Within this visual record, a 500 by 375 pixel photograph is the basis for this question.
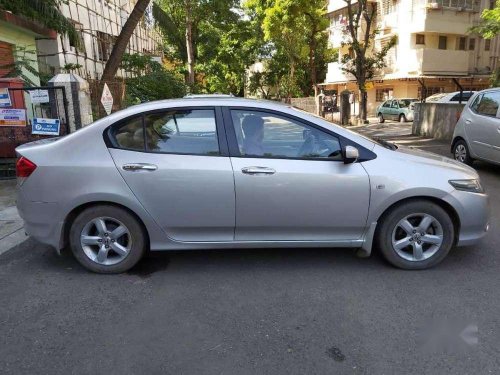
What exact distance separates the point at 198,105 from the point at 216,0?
2264cm

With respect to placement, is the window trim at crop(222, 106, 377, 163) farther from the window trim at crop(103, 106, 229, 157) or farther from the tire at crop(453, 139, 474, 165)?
the tire at crop(453, 139, 474, 165)

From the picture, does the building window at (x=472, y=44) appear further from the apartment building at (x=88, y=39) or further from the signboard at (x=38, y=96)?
the signboard at (x=38, y=96)

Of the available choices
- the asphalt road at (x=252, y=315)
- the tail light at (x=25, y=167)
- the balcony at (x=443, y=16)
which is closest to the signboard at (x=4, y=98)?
the asphalt road at (x=252, y=315)

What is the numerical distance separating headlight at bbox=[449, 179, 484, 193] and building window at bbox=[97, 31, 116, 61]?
2104 centimetres

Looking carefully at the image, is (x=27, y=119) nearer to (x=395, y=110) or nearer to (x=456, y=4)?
(x=395, y=110)

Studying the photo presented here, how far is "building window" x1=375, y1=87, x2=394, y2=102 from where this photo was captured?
33775 mm

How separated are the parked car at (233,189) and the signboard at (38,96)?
4355 millimetres

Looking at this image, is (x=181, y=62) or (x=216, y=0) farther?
(x=181, y=62)

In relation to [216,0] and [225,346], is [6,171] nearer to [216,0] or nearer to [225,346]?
[225,346]

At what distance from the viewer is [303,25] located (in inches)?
1111

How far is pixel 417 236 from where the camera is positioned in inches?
160

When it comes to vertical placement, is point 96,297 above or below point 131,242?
below

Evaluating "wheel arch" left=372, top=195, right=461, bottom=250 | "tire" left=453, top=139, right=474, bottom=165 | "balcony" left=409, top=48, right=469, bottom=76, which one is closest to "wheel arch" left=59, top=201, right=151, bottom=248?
"wheel arch" left=372, top=195, right=461, bottom=250

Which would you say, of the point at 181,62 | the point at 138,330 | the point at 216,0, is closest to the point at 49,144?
the point at 138,330
